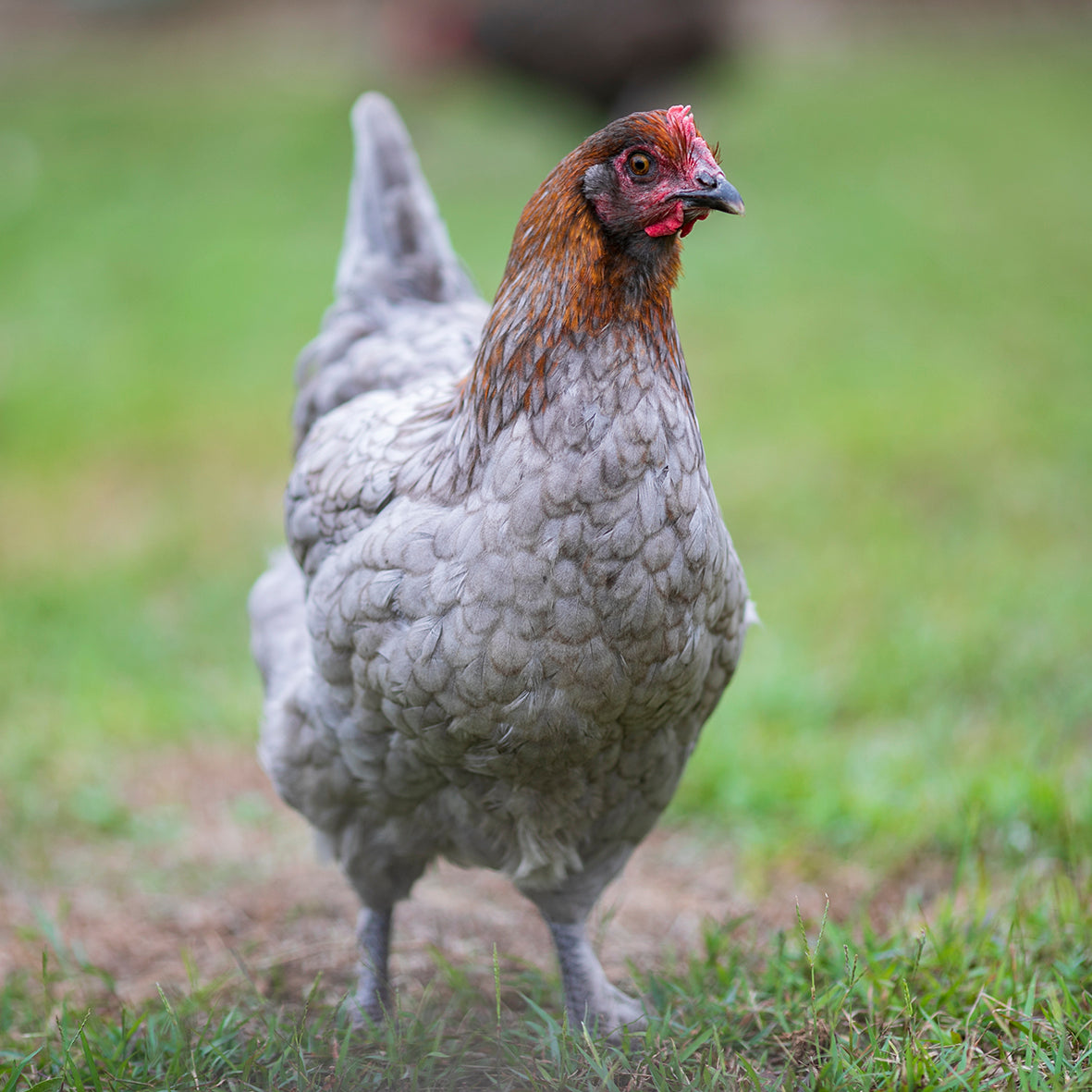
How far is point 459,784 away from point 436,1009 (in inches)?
27.0

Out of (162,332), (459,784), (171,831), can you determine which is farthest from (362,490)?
(162,332)

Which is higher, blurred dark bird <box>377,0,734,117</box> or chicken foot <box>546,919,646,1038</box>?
blurred dark bird <box>377,0,734,117</box>

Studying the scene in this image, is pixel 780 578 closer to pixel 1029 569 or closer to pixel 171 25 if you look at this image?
pixel 1029 569

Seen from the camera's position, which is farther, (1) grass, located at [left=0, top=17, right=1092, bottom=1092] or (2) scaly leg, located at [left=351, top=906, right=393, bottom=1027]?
(2) scaly leg, located at [left=351, top=906, right=393, bottom=1027]

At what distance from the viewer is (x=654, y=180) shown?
2.04 meters

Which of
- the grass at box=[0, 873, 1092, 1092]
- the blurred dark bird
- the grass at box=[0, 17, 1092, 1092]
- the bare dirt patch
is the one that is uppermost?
the blurred dark bird

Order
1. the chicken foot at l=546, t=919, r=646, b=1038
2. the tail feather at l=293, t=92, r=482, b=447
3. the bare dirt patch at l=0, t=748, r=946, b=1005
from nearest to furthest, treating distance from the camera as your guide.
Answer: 1. the chicken foot at l=546, t=919, r=646, b=1038
2. the bare dirt patch at l=0, t=748, r=946, b=1005
3. the tail feather at l=293, t=92, r=482, b=447

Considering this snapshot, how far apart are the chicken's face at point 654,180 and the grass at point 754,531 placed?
1374 millimetres

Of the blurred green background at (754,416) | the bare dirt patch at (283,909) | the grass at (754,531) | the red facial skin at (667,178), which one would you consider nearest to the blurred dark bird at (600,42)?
the blurred green background at (754,416)

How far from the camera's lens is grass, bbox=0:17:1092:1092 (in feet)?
7.90

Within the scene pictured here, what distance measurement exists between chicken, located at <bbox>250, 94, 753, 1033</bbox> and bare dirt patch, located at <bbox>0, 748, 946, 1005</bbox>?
1.67ft

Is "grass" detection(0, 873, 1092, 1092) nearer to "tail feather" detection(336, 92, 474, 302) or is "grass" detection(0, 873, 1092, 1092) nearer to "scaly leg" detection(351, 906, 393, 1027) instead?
"scaly leg" detection(351, 906, 393, 1027)

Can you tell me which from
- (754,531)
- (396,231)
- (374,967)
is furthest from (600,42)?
(374,967)

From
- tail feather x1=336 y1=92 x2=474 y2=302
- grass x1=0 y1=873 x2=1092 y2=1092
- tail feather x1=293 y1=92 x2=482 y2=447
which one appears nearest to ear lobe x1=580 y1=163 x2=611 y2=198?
tail feather x1=293 y1=92 x2=482 y2=447
